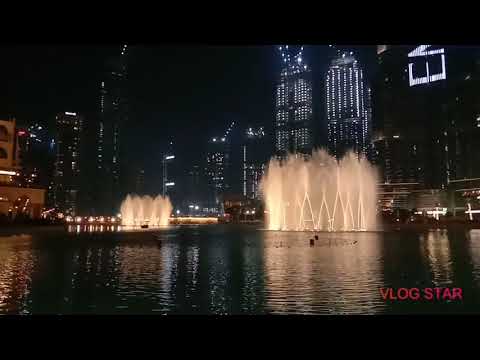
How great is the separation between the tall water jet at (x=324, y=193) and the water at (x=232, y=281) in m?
19.7

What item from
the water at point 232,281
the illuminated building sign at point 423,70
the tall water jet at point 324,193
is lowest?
the water at point 232,281

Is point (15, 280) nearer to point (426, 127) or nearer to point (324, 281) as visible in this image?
point (324, 281)

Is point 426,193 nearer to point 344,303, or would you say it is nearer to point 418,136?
point 418,136

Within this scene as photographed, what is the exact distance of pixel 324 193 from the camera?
39000mm

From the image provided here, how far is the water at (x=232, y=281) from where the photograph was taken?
8891 mm

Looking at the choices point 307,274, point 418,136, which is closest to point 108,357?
point 307,274

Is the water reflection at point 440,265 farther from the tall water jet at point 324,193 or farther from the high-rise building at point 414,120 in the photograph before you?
the high-rise building at point 414,120

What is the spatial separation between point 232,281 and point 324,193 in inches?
1119

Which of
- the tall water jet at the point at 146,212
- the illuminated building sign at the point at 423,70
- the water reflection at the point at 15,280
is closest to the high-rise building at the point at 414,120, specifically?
the illuminated building sign at the point at 423,70

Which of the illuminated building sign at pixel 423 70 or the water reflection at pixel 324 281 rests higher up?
the illuminated building sign at pixel 423 70

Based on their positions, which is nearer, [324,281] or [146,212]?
[324,281]

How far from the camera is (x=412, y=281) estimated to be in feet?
37.8

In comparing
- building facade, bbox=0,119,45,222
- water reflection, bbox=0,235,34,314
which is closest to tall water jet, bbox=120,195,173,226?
building facade, bbox=0,119,45,222

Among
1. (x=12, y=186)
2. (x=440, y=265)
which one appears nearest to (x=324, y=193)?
(x=440, y=265)
